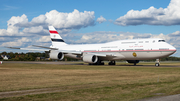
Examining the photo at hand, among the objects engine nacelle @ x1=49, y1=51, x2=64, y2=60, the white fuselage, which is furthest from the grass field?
engine nacelle @ x1=49, y1=51, x2=64, y2=60

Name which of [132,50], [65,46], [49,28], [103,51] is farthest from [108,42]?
[49,28]

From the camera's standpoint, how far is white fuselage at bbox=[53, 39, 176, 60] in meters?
40.8

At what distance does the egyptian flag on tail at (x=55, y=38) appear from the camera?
61.8m

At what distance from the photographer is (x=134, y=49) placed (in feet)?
144

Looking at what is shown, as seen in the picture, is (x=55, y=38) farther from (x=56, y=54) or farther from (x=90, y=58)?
(x=90, y=58)

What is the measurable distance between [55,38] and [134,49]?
26.5m

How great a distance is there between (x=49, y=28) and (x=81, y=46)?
41.0ft

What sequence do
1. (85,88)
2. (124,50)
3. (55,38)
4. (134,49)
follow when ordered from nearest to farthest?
(85,88)
(134,49)
(124,50)
(55,38)

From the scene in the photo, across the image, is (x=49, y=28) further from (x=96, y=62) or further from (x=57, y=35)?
(x=96, y=62)

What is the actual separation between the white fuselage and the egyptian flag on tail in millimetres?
12024

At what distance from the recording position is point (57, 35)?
62281 mm

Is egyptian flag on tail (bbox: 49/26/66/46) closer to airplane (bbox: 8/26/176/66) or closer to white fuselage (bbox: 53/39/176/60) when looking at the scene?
airplane (bbox: 8/26/176/66)

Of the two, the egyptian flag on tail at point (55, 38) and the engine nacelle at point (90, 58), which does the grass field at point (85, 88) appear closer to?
the engine nacelle at point (90, 58)

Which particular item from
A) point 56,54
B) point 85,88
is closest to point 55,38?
point 56,54
